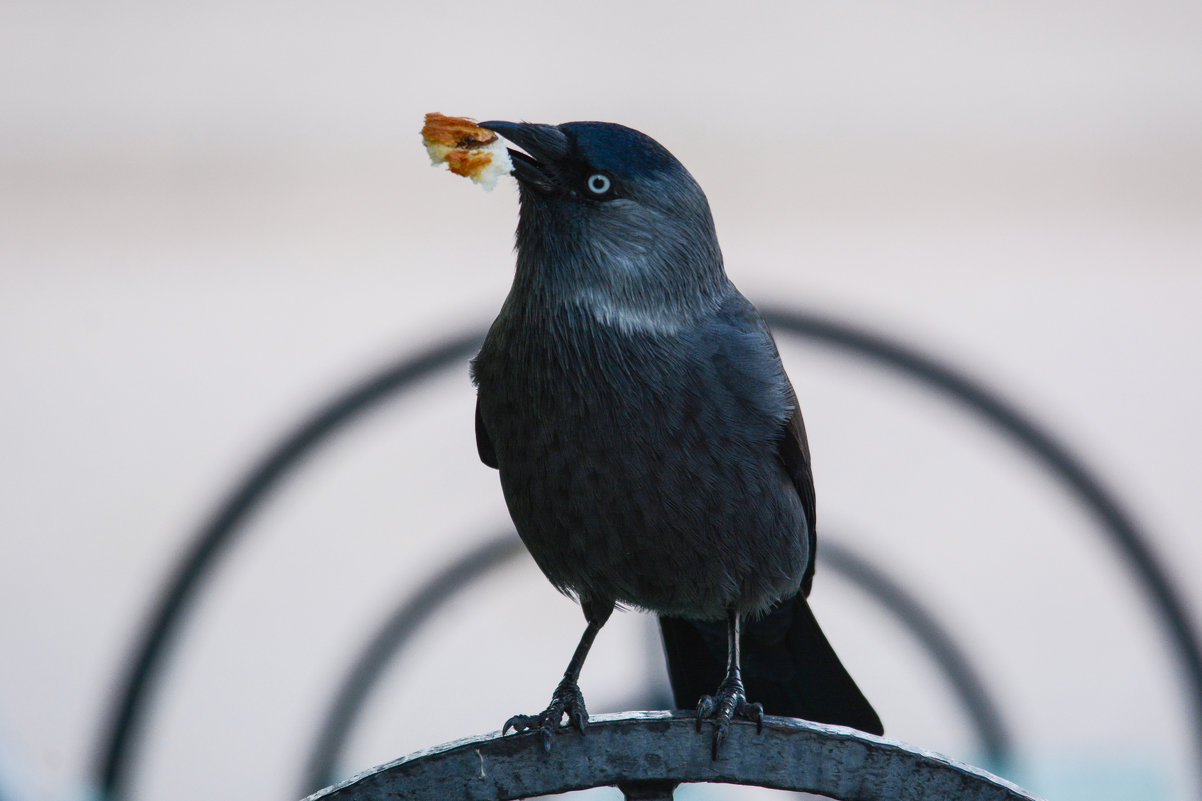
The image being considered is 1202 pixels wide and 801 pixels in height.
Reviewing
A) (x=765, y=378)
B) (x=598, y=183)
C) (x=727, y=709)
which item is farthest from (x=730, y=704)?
(x=598, y=183)

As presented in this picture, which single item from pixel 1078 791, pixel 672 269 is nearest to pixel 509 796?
pixel 672 269

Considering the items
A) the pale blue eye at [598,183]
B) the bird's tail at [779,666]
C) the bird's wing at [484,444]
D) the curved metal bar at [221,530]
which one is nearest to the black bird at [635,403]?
the pale blue eye at [598,183]

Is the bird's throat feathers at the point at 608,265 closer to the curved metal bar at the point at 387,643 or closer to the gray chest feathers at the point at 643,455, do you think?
the gray chest feathers at the point at 643,455

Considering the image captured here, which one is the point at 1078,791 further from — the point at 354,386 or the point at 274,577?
the point at 274,577

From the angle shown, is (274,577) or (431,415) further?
(431,415)

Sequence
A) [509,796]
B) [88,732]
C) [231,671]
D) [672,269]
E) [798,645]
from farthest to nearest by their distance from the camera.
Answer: [231,671]
[88,732]
[798,645]
[672,269]
[509,796]

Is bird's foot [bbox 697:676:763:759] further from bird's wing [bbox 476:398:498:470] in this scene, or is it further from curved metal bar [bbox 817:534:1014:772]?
curved metal bar [bbox 817:534:1014:772]

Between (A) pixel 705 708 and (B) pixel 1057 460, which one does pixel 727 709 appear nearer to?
(A) pixel 705 708
